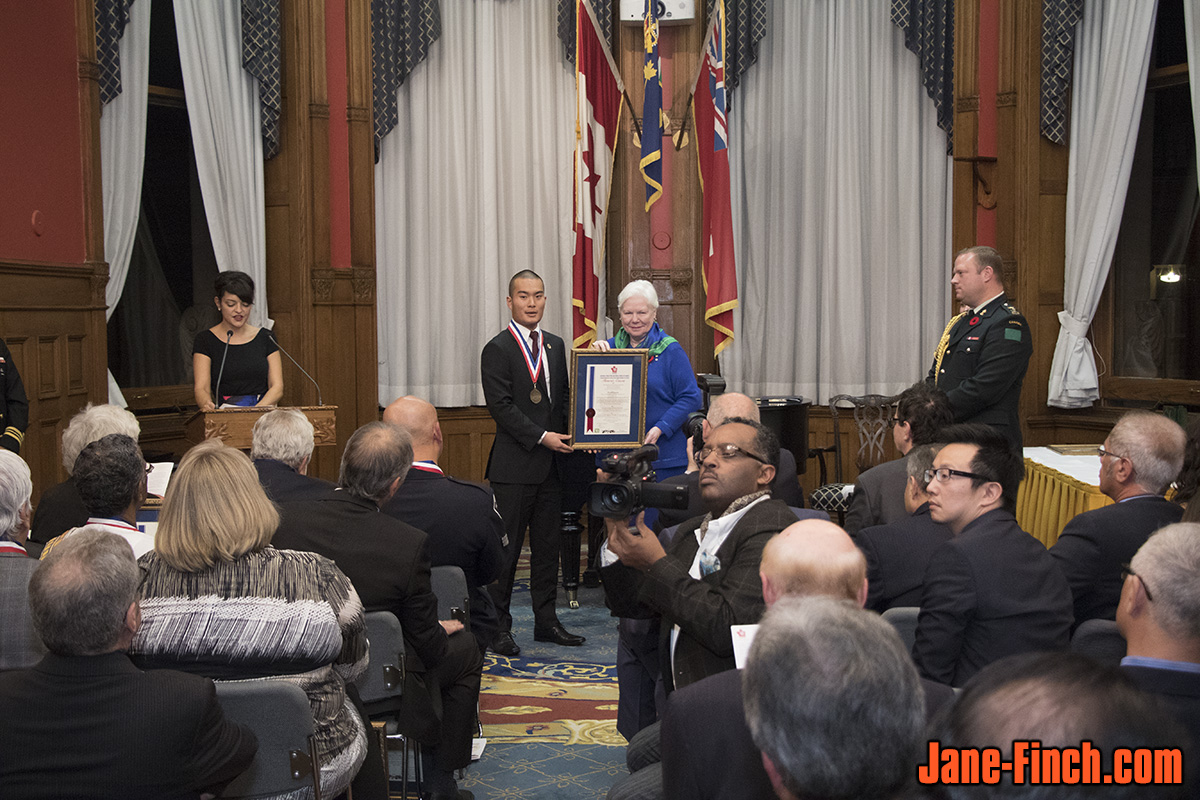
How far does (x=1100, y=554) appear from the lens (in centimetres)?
265

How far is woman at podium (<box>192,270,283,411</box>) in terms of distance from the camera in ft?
16.8

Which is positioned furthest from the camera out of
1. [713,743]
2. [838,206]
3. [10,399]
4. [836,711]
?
[838,206]

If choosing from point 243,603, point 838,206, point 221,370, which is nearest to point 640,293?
point 221,370

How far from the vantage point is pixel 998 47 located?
6.37 meters

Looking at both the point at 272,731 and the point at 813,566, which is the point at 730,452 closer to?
the point at 813,566

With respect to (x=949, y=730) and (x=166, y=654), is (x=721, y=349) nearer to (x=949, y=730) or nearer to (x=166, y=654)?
(x=166, y=654)

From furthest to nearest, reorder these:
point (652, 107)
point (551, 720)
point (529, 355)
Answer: point (652, 107), point (529, 355), point (551, 720)

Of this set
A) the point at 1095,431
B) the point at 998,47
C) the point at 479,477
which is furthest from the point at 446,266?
the point at 1095,431

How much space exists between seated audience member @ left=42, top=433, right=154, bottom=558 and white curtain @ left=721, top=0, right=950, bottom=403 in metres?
4.83

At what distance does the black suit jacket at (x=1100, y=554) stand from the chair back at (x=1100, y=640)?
350 millimetres

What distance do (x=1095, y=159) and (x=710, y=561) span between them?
4.93 metres

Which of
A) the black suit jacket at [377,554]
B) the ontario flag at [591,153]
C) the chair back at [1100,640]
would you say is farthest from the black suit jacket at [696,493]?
the ontario flag at [591,153]

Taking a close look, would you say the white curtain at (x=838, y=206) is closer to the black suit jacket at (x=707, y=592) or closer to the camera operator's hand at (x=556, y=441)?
the camera operator's hand at (x=556, y=441)

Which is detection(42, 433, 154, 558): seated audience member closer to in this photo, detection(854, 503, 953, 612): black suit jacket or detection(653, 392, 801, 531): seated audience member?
detection(653, 392, 801, 531): seated audience member
